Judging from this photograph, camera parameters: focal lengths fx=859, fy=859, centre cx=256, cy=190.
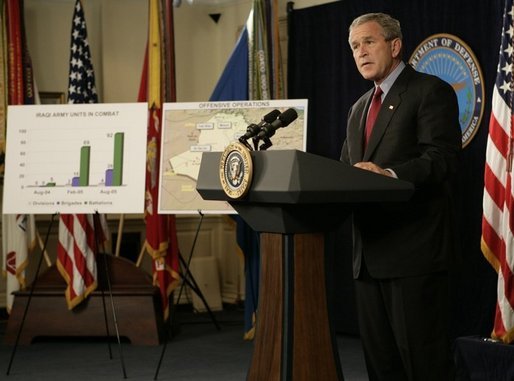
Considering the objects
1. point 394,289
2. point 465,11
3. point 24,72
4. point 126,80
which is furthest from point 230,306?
point 394,289

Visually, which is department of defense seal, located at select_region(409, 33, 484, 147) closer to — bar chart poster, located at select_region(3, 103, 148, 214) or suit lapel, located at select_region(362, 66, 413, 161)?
bar chart poster, located at select_region(3, 103, 148, 214)

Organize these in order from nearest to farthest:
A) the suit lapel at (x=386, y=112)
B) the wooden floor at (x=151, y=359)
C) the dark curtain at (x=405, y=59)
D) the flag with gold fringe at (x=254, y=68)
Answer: the suit lapel at (x=386, y=112) → the wooden floor at (x=151, y=359) → the dark curtain at (x=405, y=59) → the flag with gold fringe at (x=254, y=68)

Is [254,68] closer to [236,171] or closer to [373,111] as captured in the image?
[373,111]

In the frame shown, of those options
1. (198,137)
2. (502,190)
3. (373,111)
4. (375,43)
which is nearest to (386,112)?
(373,111)

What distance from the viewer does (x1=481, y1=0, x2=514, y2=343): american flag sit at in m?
4.21

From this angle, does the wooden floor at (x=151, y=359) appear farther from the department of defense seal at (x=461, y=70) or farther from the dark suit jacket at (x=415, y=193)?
the dark suit jacket at (x=415, y=193)

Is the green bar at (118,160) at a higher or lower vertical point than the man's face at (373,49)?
lower

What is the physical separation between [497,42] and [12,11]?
345 centimetres

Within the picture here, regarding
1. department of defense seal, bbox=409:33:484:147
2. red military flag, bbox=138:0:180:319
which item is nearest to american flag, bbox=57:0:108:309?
red military flag, bbox=138:0:180:319

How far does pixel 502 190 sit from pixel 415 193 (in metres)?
1.79

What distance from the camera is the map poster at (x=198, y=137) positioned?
4918 millimetres

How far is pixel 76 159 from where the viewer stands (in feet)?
16.3

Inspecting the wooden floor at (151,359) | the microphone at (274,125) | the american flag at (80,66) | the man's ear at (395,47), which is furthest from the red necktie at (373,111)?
the american flag at (80,66)

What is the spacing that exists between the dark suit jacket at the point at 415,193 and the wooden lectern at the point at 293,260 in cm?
20
